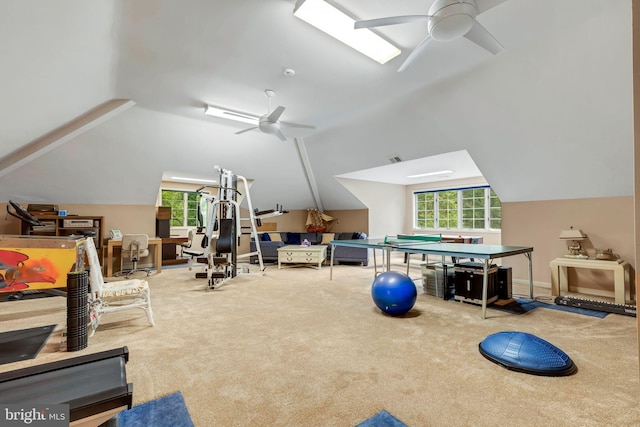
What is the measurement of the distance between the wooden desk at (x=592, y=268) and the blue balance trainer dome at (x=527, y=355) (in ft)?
8.59

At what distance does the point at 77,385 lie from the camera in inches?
57.6

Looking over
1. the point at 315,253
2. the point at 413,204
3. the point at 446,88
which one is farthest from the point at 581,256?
the point at 413,204

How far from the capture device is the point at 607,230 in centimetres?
448

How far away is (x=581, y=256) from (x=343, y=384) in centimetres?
455

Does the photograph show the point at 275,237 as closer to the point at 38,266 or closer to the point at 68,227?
the point at 68,227

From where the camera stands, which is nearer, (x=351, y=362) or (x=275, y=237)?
(x=351, y=362)

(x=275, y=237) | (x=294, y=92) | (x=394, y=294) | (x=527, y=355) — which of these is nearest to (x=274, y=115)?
(x=294, y=92)

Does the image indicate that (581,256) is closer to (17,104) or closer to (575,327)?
(575,327)

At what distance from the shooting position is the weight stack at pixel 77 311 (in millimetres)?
2717

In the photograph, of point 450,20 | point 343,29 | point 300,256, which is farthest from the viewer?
point 300,256

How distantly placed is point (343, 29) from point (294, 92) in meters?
1.80

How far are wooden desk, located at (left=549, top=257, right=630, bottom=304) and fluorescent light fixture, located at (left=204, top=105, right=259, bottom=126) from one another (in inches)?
230

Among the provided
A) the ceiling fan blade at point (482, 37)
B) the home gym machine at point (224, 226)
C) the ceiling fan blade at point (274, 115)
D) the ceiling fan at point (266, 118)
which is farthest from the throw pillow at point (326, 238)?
the ceiling fan blade at point (482, 37)

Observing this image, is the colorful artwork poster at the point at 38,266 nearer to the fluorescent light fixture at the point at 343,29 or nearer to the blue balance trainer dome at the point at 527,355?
the fluorescent light fixture at the point at 343,29
